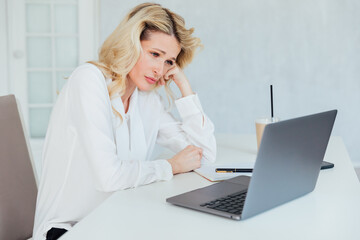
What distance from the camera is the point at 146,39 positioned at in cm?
171

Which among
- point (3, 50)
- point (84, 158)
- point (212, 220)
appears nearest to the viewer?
point (212, 220)

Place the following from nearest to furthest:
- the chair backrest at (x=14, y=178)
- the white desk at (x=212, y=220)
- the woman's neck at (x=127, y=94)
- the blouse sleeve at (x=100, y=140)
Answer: the white desk at (x=212, y=220) < the blouse sleeve at (x=100, y=140) < the chair backrest at (x=14, y=178) < the woman's neck at (x=127, y=94)

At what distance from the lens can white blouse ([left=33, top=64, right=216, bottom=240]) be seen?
136 centimetres

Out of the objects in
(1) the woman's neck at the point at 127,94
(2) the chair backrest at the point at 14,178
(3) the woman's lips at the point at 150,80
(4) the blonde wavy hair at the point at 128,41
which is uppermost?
(4) the blonde wavy hair at the point at 128,41

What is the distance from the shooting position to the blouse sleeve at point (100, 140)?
52.1 inches

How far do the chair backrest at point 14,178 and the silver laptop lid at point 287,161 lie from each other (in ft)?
2.55

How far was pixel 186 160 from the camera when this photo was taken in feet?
4.93

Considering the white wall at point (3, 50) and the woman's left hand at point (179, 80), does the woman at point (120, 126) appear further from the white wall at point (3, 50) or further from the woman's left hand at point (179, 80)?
the white wall at point (3, 50)

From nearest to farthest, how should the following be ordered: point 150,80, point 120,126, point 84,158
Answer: point 84,158 → point 120,126 → point 150,80

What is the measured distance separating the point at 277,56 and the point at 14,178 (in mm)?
2754

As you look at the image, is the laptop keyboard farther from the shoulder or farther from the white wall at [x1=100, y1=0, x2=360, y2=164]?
the white wall at [x1=100, y1=0, x2=360, y2=164]

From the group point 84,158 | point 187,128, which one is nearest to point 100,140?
point 84,158

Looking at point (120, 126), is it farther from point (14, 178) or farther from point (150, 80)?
point (14, 178)

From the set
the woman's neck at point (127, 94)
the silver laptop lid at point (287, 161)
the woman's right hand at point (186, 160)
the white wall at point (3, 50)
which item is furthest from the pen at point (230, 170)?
the white wall at point (3, 50)
